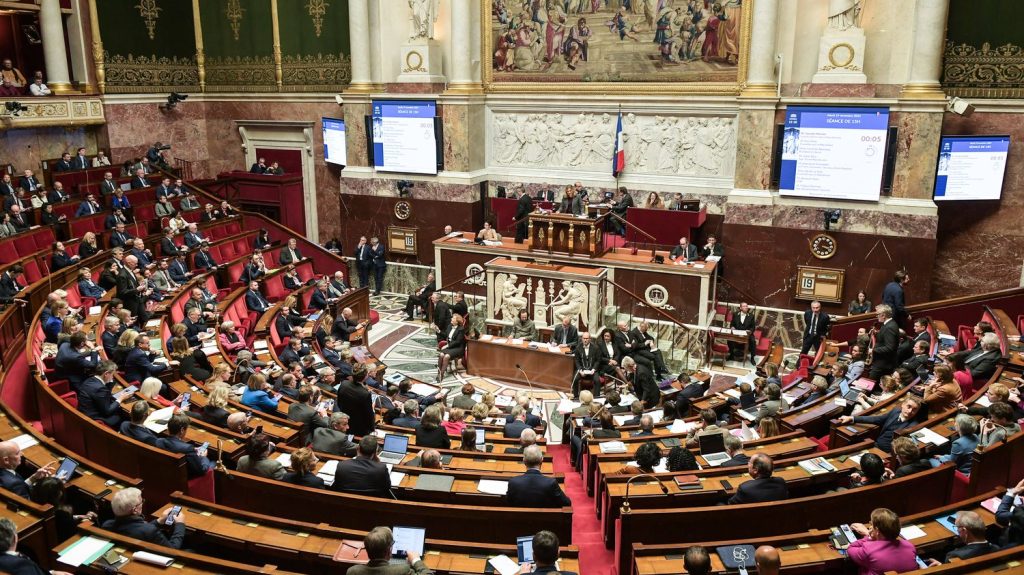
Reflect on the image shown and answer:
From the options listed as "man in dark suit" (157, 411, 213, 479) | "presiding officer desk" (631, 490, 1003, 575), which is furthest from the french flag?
"man in dark suit" (157, 411, 213, 479)

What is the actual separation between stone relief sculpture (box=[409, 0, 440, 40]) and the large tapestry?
35.0 ft

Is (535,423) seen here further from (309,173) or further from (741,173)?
(309,173)

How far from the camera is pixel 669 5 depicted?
1532cm

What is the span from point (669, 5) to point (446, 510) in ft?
41.9

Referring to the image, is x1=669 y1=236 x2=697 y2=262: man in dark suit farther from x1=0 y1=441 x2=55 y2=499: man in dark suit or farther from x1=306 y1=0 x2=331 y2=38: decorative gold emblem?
x1=0 y1=441 x2=55 y2=499: man in dark suit

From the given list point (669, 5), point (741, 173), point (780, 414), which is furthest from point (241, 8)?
point (780, 414)

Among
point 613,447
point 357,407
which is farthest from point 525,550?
point 357,407

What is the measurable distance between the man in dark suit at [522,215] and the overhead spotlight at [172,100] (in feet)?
31.9

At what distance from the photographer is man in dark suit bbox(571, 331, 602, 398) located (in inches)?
457

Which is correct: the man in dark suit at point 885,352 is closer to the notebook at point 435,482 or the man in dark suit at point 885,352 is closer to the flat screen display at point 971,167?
the flat screen display at point 971,167

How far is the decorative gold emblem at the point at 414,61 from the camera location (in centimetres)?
1736

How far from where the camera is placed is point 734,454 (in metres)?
7.00

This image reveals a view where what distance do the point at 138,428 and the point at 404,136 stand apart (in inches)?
473

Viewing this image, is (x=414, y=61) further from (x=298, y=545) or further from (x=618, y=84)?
(x=298, y=545)
